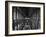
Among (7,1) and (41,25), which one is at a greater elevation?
(7,1)

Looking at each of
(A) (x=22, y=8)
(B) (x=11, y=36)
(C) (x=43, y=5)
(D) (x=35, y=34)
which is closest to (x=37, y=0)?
(C) (x=43, y=5)

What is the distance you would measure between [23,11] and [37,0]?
0.26 meters

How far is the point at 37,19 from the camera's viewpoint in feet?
3.68

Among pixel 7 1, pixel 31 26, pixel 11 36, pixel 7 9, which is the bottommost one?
pixel 11 36

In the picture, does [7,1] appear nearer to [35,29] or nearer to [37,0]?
[37,0]

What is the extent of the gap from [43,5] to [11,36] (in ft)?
2.07

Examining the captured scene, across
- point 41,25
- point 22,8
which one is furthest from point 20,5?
point 41,25

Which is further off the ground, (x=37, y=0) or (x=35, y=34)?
(x=37, y=0)

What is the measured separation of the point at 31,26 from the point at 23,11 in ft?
0.79

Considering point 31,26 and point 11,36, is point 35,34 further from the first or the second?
point 11,36

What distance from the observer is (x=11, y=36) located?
1.06 meters

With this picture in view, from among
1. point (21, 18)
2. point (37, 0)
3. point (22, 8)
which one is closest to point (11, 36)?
point (21, 18)

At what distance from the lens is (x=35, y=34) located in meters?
1.11

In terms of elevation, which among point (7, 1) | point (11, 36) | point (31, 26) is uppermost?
point (7, 1)
